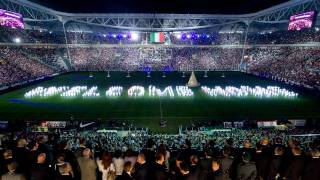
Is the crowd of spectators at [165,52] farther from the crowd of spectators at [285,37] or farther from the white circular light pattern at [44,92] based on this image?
the white circular light pattern at [44,92]

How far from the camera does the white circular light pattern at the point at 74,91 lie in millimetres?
41000

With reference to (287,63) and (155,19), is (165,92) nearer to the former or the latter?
(287,63)

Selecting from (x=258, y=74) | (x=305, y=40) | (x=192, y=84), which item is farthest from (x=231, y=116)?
(x=305, y=40)

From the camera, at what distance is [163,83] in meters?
52.5

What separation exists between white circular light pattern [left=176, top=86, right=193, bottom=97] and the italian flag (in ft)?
97.5

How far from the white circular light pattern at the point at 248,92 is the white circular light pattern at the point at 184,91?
7.04 ft

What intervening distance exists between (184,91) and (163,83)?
9281 millimetres

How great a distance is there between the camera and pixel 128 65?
76562 mm

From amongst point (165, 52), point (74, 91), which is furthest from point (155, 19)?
point (74, 91)

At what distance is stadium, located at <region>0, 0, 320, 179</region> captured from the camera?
16.0 meters

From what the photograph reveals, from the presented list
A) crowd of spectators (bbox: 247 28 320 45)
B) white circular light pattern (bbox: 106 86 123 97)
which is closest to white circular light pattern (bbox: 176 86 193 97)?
white circular light pattern (bbox: 106 86 123 97)

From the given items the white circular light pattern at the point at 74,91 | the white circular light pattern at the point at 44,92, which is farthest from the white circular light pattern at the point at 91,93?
the white circular light pattern at the point at 44,92

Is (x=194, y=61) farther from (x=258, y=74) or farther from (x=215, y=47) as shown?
(x=258, y=74)

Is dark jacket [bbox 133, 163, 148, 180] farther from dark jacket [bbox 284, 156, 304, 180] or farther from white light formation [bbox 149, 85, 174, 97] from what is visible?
white light formation [bbox 149, 85, 174, 97]
